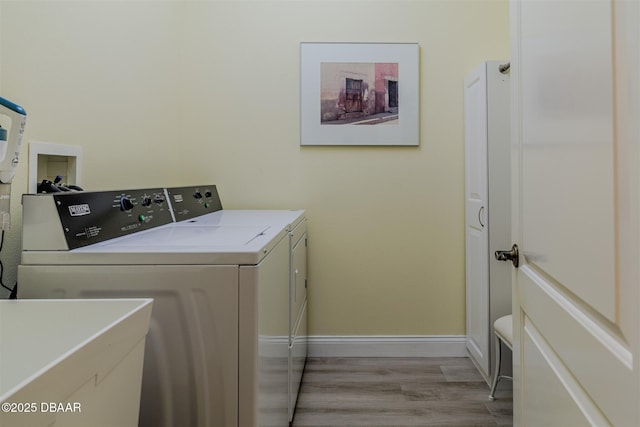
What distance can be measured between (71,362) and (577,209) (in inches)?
34.1

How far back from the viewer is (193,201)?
198cm

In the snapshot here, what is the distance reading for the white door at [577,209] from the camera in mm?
574

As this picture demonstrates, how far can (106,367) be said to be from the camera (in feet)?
2.12

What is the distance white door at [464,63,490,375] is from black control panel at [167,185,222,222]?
1.49m

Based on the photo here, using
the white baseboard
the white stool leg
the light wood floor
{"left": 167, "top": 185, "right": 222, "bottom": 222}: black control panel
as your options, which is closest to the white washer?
{"left": 167, "top": 185, "right": 222, "bottom": 222}: black control panel

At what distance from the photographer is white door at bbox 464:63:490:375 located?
211 centimetres

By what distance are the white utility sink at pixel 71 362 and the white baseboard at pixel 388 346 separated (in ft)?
6.07

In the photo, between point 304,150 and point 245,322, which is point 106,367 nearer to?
point 245,322

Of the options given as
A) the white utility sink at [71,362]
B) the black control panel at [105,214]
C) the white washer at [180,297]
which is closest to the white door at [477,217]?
the white washer at [180,297]

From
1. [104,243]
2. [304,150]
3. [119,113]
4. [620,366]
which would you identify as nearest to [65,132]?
[119,113]

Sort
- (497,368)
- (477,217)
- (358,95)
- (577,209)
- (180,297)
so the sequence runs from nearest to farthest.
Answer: (577,209), (180,297), (497,368), (477,217), (358,95)

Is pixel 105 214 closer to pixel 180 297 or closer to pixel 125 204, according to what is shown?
pixel 125 204

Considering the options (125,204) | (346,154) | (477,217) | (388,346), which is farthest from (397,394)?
(125,204)

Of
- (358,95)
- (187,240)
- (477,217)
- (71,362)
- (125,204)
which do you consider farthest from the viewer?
(358,95)
